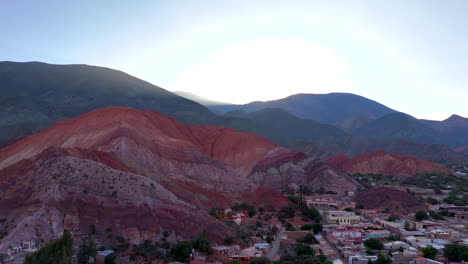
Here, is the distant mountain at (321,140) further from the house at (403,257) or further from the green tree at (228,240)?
the house at (403,257)

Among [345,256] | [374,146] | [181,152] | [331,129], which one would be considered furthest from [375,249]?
[331,129]

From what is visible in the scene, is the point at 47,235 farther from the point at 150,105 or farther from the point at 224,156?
the point at 150,105

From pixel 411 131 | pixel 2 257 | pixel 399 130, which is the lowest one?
pixel 2 257

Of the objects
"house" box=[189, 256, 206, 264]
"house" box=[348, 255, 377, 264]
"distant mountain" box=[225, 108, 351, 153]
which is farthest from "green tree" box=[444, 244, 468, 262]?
"distant mountain" box=[225, 108, 351, 153]

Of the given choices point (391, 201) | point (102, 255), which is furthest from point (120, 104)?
point (102, 255)

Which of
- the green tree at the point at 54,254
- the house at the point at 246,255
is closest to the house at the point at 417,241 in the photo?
the house at the point at 246,255

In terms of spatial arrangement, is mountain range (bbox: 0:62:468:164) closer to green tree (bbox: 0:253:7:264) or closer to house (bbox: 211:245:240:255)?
green tree (bbox: 0:253:7:264)

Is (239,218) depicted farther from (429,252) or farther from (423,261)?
(423,261)
